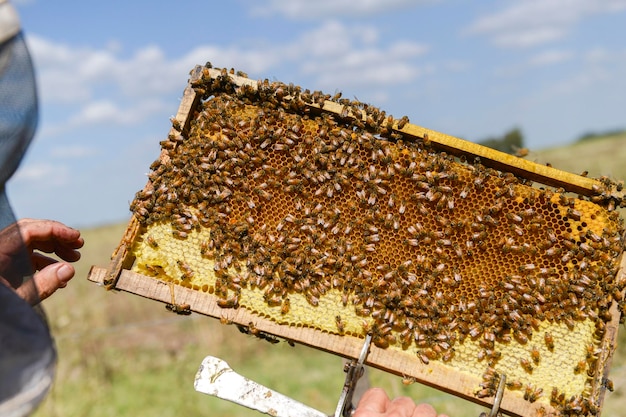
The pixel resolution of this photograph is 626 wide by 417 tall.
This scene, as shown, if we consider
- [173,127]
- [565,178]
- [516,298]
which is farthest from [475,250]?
[173,127]

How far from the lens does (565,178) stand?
14.3ft

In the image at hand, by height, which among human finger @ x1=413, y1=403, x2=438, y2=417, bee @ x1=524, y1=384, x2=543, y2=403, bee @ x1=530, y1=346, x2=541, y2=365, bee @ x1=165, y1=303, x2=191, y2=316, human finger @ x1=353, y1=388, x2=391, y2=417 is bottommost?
human finger @ x1=353, y1=388, x2=391, y2=417

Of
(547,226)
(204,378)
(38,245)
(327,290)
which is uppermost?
(547,226)

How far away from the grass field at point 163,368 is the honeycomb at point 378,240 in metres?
4.95

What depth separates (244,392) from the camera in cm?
385

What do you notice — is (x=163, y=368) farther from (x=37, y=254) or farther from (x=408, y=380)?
(x=408, y=380)

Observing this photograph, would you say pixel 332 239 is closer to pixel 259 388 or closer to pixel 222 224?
pixel 222 224

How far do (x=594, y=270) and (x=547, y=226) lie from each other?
0.46 m

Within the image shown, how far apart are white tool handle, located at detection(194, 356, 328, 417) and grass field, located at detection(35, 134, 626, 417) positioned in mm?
5322

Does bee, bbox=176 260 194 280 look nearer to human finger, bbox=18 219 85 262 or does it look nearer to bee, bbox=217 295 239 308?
bee, bbox=217 295 239 308

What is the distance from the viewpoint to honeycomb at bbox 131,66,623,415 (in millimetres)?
4336

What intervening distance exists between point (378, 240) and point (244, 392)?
1.51 meters

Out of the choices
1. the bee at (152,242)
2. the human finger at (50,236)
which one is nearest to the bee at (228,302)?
the bee at (152,242)

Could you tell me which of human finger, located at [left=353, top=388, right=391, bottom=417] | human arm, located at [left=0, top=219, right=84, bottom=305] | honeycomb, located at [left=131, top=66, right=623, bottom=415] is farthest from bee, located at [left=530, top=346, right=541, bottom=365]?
human arm, located at [left=0, top=219, right=84, bottom=305]
